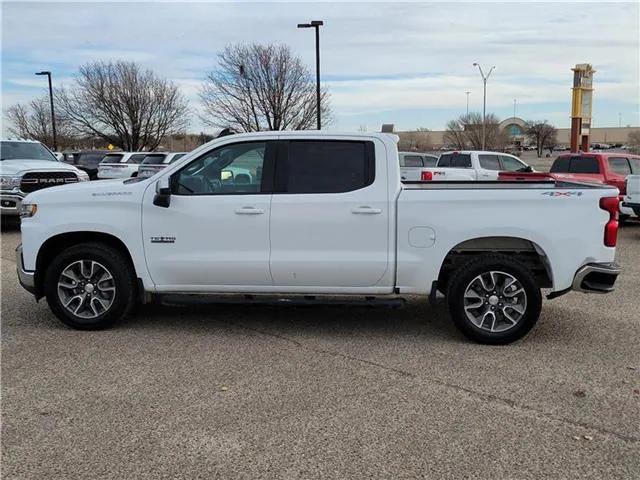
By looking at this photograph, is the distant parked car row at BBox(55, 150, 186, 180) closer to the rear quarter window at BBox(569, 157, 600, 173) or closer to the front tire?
the rear quarter window at BBox(569, 157, 600, 173)

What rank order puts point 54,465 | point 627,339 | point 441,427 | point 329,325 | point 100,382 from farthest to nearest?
point 329,325, point 627,339, point 100,382, point 441,427, point 54,465

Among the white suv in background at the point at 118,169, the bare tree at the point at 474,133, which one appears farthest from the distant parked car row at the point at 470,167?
the bare tree at the point at 474,133

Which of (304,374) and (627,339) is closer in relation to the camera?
(304,374)

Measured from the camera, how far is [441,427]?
3.78 metres

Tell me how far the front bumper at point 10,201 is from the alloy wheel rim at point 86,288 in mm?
7851

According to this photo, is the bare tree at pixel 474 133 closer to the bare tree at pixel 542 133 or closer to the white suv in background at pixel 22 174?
the bare tree at pixel 542 133

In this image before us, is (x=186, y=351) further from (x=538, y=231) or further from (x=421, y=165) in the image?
(x=421, y=165)

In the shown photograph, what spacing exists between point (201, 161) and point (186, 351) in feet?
5.65

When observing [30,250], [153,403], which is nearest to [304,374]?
[153,403]

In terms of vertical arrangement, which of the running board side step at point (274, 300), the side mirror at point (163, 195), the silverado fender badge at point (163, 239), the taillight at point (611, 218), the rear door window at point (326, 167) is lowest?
the running board side step at point (274, 300)

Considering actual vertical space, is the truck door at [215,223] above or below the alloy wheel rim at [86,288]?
above

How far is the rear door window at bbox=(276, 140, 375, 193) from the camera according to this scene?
215 inches

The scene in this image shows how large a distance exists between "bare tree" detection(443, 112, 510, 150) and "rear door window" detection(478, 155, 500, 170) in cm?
5839

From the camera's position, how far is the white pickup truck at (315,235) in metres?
5.25
